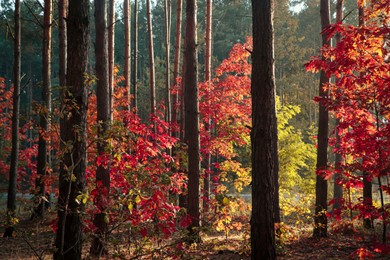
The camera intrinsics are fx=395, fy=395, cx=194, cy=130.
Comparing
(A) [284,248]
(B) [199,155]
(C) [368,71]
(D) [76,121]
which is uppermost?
(C) [368,71]

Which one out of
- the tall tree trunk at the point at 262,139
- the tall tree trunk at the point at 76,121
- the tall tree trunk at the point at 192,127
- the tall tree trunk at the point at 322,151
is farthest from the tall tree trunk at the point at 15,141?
the tall tree trunk at the point at 322,151

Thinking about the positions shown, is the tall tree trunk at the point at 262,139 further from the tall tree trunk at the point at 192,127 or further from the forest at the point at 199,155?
the tall tree trunk at the point at 192,127

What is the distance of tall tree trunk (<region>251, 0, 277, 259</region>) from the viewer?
5594 millimetres

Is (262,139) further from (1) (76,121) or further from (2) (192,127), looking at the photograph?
(2) (192,127)

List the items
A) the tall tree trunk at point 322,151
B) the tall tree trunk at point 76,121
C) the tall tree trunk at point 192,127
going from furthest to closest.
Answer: the tall tree trunk at point 322,151, the tall tree trunk at point 192,127, the tall tree trunk at point 76,121

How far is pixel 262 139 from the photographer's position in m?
5.64

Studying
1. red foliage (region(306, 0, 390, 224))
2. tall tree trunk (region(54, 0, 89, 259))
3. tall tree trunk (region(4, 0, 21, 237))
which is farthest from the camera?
tall tree trunk (region(4, 0, 21, 237))

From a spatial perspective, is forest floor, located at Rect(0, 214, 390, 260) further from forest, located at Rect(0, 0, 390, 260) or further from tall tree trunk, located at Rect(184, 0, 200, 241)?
tall tree trunk, located at Rect(184, 0, 200, 241)

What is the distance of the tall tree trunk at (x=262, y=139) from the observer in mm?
5594

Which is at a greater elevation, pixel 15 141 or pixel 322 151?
pixel 15 141

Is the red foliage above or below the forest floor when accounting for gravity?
above

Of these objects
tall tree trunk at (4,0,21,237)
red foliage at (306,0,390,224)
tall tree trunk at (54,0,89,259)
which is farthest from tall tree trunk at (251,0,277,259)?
tall tree trunk at (4,0,21,237)

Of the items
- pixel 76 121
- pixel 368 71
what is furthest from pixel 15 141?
pixel 368 71

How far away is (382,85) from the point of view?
6203 mm
